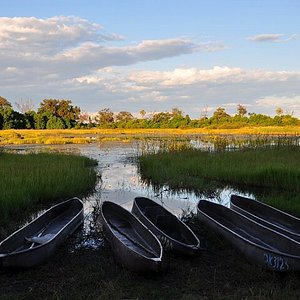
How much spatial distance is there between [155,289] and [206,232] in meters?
2.53

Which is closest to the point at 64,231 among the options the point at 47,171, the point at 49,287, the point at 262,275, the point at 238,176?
the point at 49,287

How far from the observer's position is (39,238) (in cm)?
610

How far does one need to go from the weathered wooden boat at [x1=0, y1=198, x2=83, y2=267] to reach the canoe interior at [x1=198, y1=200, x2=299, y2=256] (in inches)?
107

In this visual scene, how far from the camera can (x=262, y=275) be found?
491 centimetres

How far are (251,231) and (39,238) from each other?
350 cm

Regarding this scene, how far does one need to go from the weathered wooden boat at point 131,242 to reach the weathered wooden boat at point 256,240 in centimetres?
127

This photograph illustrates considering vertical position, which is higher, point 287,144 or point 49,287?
point 287,144

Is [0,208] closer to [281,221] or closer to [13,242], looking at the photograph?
[13,242]

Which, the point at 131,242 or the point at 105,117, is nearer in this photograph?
the point at 131,242

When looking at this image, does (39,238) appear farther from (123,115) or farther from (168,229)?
(123,115)

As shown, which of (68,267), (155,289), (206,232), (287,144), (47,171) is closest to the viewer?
(155,289)

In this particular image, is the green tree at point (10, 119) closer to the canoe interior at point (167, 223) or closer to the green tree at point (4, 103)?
the green tree at point (4, 103)

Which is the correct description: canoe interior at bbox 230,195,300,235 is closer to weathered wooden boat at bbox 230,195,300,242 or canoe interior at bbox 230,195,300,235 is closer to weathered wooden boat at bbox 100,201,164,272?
weathered wooden boat at bbox 230,195,300,242

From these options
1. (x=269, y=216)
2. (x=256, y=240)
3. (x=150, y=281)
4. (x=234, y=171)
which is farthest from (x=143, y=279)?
(x=234, y=171)
